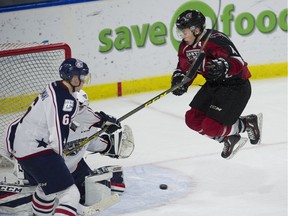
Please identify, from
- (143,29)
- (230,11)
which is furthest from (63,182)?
(230,11)

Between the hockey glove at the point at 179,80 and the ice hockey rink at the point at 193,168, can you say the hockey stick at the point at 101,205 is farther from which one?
the hockey glove at the point at 179,80

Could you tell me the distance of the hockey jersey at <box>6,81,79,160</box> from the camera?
4.20 metres

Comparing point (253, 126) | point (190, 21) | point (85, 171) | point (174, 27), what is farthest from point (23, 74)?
point (174, 27)

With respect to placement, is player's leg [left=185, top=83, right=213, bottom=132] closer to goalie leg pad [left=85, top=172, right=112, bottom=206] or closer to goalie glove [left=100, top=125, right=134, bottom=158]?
goalie glove [left=100, top=125, right=134, bottom=158]

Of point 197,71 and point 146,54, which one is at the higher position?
point 197,71

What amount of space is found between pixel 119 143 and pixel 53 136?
41.0 inches

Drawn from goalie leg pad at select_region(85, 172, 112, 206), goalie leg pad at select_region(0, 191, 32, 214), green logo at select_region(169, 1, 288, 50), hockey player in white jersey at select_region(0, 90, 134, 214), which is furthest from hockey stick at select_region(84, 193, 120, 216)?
green logo at select_region(169, 1, 288, 50)

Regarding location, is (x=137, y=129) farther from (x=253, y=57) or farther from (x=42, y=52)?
(x=253, y=57)

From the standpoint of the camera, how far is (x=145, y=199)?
498 centimetres

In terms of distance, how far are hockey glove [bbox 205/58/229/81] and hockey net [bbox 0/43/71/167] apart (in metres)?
1.07

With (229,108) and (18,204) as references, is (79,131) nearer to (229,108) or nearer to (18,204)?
(18,204)

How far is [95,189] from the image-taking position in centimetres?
473

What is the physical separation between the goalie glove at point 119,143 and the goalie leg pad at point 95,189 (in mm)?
435

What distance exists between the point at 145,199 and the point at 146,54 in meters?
2.56
